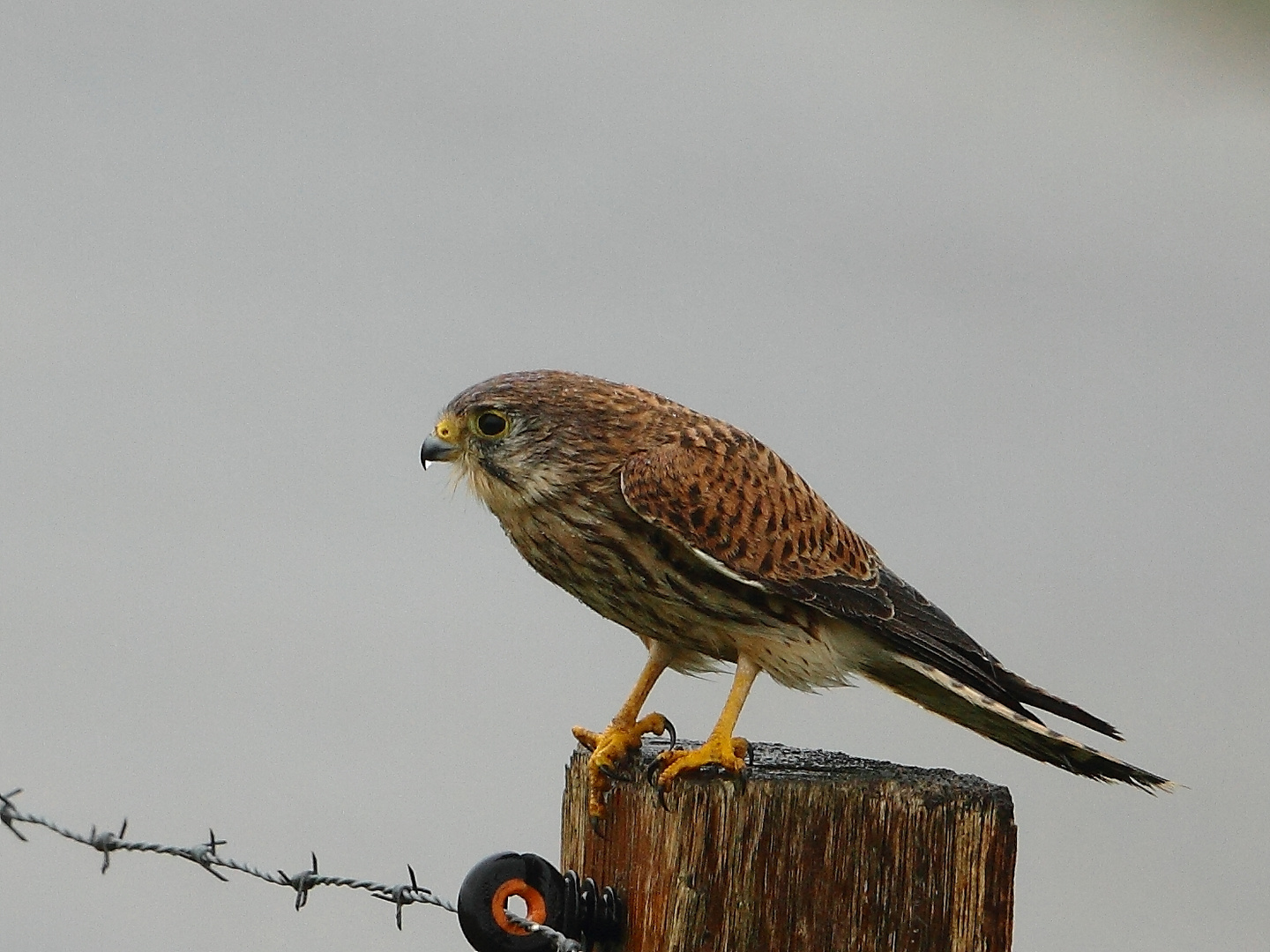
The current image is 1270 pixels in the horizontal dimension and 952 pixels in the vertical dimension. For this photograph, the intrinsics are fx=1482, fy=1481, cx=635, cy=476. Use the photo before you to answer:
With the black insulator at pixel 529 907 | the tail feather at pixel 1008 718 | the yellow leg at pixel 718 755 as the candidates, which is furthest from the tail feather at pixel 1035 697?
the black insulator at pixel 529 907

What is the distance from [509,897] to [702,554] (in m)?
0.78

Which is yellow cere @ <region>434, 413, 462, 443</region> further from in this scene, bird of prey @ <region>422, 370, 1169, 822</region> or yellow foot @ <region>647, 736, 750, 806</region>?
yellow foot @ <region>647, 736, 750, 806</region>

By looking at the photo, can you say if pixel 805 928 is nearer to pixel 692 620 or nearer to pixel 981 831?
pixel 981 831

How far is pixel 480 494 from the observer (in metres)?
2.77

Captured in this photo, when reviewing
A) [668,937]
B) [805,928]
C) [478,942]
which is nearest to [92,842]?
[478,942]

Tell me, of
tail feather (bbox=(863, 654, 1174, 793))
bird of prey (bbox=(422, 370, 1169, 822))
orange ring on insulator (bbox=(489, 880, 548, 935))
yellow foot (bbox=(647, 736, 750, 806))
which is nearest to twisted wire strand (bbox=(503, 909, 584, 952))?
orange ring on insulator (bbox=(489, 880, 548, 935))

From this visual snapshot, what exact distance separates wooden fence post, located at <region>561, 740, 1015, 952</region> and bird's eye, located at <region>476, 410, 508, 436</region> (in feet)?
3.37

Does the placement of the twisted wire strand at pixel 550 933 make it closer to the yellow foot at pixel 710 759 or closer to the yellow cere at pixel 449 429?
the yellow foot at pixel 710 759

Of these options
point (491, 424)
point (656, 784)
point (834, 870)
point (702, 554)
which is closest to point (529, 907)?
point (656, 784)

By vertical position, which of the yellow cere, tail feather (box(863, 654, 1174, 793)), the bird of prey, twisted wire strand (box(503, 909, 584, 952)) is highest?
the yellow cere

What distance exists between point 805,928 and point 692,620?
2.79ft

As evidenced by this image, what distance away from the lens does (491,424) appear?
2.72 m

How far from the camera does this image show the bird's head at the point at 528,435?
2.62m

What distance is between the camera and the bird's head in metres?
2.62
